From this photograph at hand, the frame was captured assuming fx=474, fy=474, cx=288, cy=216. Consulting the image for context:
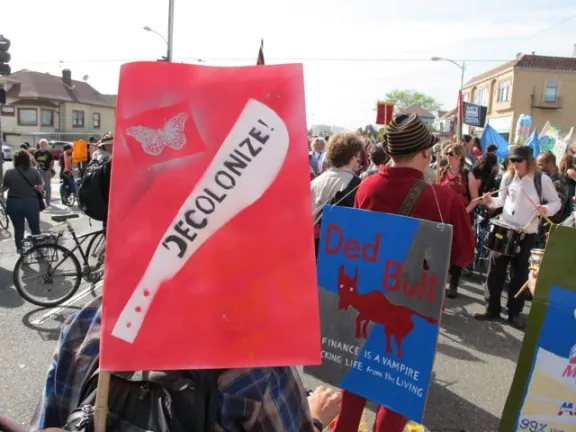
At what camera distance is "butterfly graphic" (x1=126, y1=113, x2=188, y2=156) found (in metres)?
1.13

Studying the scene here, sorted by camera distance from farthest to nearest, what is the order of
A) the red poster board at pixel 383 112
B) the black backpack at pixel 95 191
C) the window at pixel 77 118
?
1. the window at pixel 77 118
2. the red poster board at pixel 383 112
3. the black backpack at pixel 95 191

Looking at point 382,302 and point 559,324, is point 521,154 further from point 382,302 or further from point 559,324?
point 382,302

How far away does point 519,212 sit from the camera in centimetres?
490

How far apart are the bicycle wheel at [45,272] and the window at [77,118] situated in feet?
159

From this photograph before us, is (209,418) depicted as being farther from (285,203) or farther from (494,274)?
(494,274)

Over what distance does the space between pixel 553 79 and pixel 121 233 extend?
47.8 meters

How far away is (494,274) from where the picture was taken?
514 centimetres

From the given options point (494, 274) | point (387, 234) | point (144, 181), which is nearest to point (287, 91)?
point (144, 181)

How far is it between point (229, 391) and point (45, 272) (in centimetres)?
510

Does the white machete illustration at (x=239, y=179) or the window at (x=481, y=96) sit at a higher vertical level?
the window at (x=481, y=96)

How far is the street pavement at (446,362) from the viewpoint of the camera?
10.7 feet

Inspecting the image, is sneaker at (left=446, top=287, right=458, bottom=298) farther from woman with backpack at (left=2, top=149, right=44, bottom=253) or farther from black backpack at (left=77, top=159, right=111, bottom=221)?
woman with backpack at (left=2, top=149, right=44, bottom=253)

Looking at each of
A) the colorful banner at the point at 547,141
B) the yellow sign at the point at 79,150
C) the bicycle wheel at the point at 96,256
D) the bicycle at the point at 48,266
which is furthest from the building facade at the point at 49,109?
the colorful banner at the point at 547,141

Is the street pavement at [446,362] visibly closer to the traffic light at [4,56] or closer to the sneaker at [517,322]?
the sneaker at [517,322]
